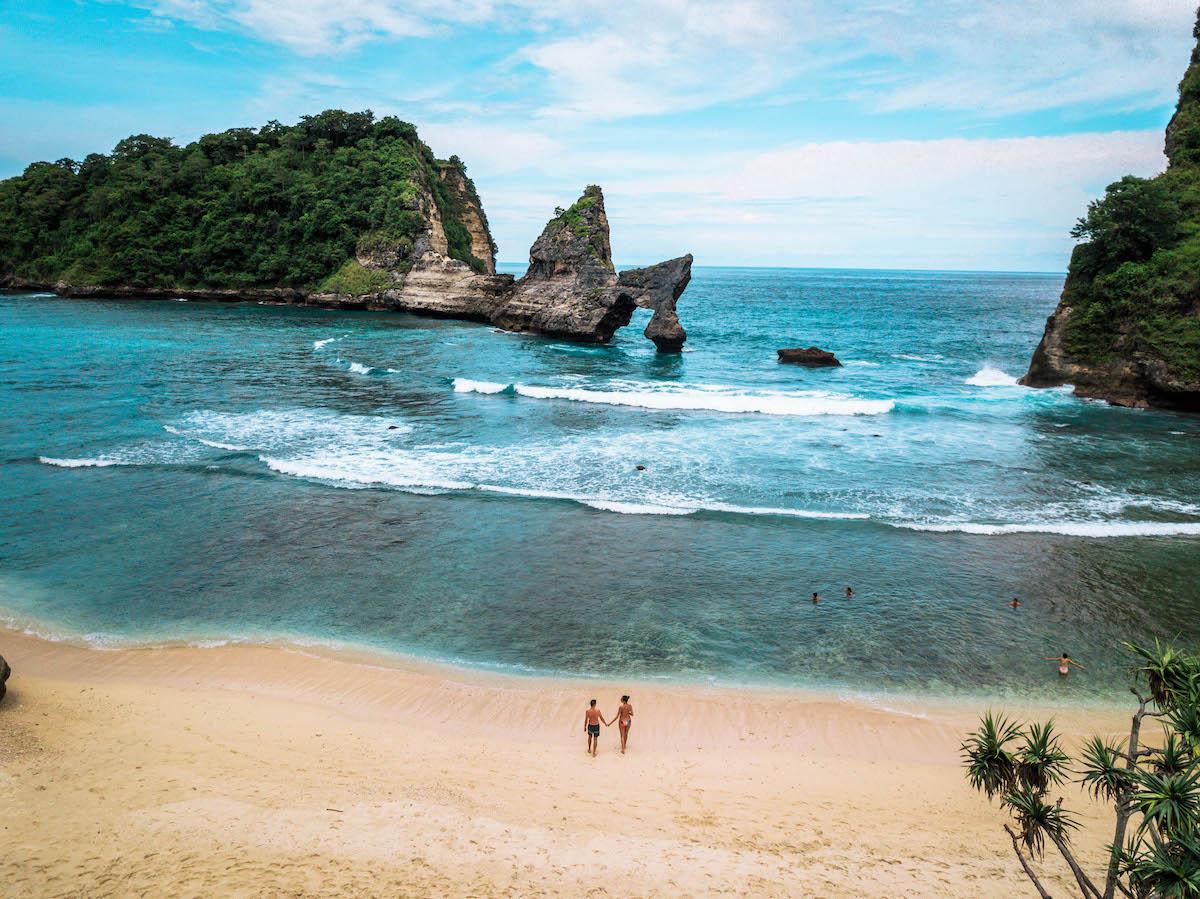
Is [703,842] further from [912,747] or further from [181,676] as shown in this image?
[181,676]

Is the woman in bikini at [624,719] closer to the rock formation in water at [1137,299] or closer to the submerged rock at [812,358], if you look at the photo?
the rock formation in water at [1137,299]

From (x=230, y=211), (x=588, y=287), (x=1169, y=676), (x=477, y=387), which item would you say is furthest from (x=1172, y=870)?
(x=230, y=211)

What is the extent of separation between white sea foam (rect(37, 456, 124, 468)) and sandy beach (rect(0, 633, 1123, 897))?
525 inches

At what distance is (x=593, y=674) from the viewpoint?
628 inches

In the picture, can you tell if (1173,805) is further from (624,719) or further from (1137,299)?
(1137,299)

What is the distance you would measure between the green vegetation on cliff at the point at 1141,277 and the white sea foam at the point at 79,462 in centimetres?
4619

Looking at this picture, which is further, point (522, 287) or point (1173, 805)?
point (522, 287)

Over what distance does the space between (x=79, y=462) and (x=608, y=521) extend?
66.3 feet

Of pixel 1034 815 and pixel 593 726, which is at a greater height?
pixel 1034 815

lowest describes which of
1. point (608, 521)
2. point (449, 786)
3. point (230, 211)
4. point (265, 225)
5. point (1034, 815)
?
point (449, 786)

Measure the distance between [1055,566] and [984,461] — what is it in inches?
407

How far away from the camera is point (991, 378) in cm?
5031

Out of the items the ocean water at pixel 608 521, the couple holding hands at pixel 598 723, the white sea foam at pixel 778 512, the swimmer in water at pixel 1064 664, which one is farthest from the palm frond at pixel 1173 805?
the white sea foam at pixel 778 512

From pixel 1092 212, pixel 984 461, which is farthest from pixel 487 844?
pixel 1092 212
